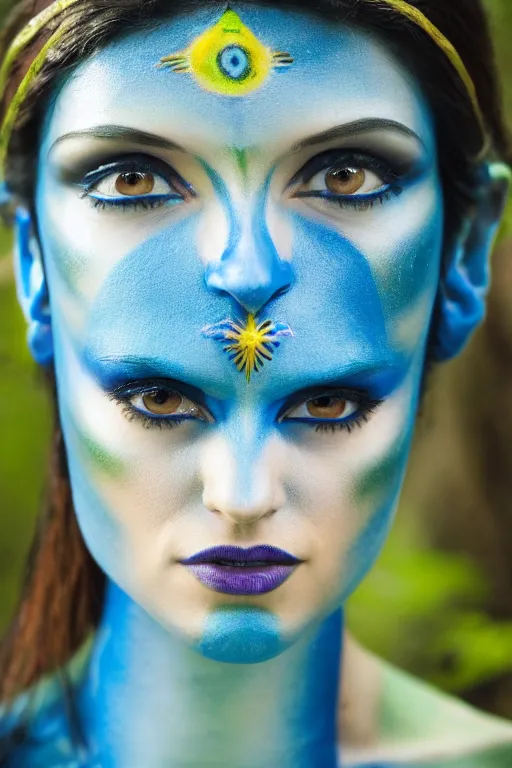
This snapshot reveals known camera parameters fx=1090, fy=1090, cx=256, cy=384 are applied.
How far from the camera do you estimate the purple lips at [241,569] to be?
1.29 metres

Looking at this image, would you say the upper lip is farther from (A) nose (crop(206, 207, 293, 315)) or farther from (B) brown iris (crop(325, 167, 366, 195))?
(B) brown iris (crop(325, 167, 366, 195))

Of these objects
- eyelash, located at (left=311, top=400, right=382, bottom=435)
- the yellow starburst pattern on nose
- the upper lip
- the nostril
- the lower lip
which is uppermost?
the nostril

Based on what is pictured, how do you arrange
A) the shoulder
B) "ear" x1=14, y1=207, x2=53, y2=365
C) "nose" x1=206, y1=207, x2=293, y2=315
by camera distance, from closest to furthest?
"nose" x1=206, y1=207, x2=293, y2=315 < "ear" x1=14, y1=207, x2=53, y2=365 < the shoulder

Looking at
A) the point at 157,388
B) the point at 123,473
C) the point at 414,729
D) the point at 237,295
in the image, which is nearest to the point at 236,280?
the point at 237,295

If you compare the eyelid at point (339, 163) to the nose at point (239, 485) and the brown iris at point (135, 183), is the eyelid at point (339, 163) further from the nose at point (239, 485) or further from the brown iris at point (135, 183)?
the nose at point (239, 485)

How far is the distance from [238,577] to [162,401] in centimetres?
23

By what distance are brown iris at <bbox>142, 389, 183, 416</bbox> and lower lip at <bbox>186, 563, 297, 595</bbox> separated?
0.62ft

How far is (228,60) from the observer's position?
1.24 metres

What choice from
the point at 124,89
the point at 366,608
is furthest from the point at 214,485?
the point at 366,608

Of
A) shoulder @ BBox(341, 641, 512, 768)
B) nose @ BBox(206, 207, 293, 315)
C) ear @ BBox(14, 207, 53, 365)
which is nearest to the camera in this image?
nose @ BBox(206, 207, 293, 315)

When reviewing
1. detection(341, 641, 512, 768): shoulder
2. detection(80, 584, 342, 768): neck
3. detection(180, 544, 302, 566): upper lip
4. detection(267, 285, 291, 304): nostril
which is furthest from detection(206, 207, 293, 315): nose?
detection(341, 641, 512, 768): shoulder

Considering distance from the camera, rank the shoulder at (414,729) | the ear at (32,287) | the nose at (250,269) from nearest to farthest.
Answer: the nose at (250,269)
the ear at (32,287)
the shoulder at (414,729)

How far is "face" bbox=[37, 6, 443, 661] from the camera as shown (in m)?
1.25

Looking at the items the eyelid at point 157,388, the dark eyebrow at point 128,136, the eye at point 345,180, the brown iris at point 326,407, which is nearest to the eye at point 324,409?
the brown iris at point 326,407
